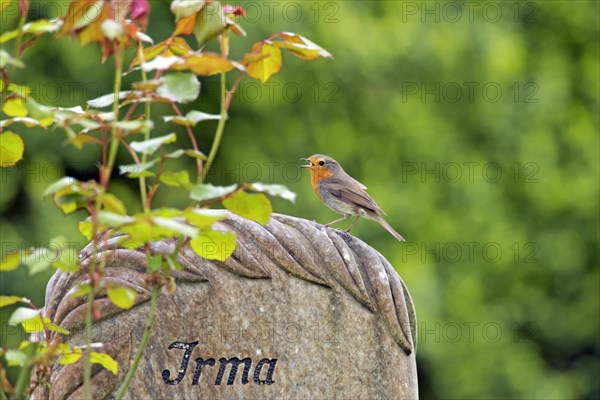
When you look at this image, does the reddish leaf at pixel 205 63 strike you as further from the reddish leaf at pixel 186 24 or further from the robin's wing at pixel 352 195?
the robin's wing at pixel 352 195

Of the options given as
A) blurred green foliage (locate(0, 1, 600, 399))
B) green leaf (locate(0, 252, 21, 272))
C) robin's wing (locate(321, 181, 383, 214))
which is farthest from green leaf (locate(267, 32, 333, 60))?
blurred green foliage (locate(0, 1, 600, 399))

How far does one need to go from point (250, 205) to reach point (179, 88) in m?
0.34

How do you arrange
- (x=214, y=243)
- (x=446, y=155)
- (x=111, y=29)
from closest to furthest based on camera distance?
(x=111, y=29)
(x=214, y=243)
(x=446, y=155)

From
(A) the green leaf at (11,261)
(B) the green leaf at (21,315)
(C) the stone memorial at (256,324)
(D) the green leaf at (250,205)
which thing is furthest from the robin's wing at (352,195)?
(A) the green leaf at (11,261)

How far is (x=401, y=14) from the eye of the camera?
7051mm

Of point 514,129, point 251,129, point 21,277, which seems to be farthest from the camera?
point 514,129

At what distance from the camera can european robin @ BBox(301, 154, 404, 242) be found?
4.32 m

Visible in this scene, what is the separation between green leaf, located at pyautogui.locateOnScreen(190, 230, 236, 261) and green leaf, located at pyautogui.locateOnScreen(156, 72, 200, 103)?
0.31m

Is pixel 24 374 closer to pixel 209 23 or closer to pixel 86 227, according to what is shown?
pixel 86 227

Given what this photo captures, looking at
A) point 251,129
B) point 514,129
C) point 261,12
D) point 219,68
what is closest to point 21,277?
point 251,129

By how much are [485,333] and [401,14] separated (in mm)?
2392

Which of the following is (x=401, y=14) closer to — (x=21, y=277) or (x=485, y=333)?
(x=485, y=333)

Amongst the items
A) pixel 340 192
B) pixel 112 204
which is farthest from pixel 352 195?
pixel 112 204

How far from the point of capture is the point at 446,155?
278 inches
